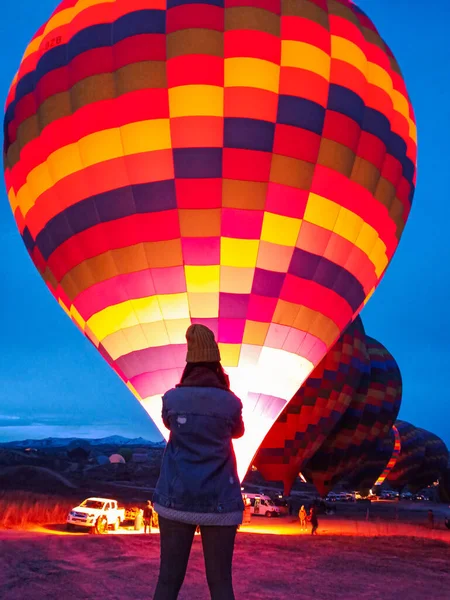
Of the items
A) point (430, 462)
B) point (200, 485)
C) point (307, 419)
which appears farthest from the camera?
point (430, 462)

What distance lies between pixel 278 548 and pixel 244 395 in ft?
7.61

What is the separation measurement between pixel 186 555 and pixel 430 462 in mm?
53587

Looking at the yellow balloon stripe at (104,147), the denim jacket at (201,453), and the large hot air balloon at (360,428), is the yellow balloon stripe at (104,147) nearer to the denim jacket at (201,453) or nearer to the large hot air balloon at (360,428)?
the denim jacket at (201,453)

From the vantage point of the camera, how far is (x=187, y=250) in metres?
9.79

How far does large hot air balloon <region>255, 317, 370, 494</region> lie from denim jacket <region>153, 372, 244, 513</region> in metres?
19.2

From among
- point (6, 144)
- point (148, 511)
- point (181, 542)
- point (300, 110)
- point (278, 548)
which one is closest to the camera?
point (181, 542)

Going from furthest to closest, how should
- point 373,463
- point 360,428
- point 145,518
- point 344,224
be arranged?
point 373,463
point 360,428
point 145,518
point 344,224

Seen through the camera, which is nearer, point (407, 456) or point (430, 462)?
point (407, 456)

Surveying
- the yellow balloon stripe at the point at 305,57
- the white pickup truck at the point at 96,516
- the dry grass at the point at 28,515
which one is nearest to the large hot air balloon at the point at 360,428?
the dry grass at the point at 28,515

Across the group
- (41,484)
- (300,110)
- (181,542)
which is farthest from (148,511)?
(41,484)

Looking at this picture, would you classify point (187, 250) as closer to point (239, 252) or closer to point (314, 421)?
point (239, 252)

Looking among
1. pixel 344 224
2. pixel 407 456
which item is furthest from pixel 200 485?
pixel 407 456

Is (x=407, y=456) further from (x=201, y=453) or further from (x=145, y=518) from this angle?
(x=201, y=453)

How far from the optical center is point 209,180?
32.0 feet
